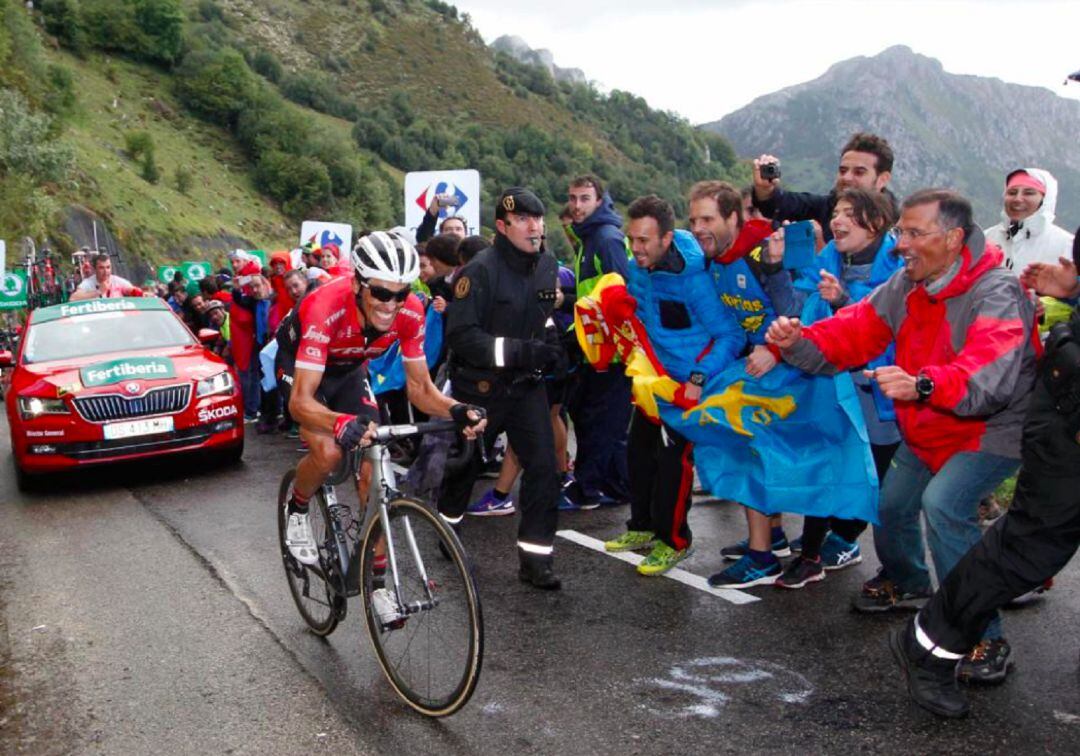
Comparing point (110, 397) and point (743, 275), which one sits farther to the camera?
point (110, 397)

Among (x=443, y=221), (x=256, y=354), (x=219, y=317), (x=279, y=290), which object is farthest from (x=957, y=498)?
(x=219, y=317)

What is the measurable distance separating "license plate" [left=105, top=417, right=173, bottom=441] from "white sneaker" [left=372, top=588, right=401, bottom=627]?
527 cm

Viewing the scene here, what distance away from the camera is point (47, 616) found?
563cm

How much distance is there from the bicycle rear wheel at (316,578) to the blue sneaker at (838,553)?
2.78 meters

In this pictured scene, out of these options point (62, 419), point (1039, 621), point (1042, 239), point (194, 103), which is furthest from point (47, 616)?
point (194, 103)

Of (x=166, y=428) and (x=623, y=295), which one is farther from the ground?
(x=623, y=295)

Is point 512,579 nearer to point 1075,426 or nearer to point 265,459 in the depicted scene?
point 1075,426

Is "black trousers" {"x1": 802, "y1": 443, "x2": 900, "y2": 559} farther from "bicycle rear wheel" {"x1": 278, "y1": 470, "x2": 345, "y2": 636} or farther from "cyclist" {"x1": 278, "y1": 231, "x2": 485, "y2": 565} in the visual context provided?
"bicycle rear wheel" {"x1": 278, "y1": 470, "x2": 345, "y2": 636}

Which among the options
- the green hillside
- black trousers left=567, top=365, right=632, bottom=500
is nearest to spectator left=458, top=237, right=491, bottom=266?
black trousers left=567, top=365, right=632, bottom=500

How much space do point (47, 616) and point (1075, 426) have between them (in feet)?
16.4

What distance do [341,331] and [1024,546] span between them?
119 inches

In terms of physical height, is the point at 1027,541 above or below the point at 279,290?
below

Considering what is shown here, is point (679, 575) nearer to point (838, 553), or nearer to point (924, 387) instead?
point (838, 553)

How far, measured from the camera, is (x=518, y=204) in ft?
19.2
